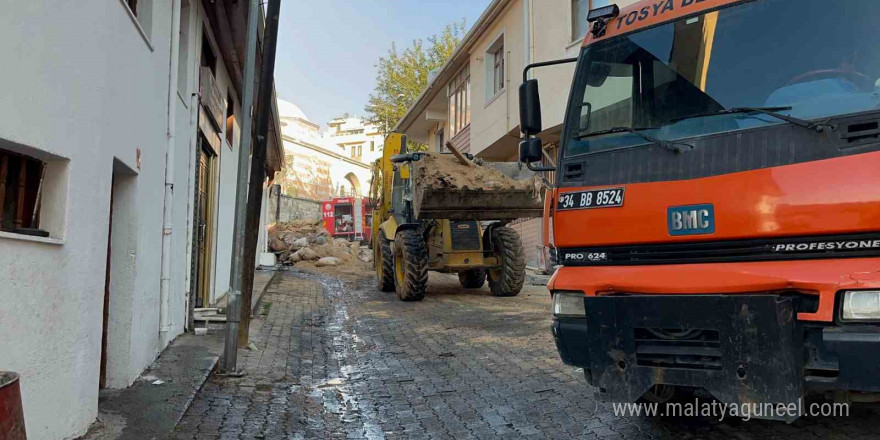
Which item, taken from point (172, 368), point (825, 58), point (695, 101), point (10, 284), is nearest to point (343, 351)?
point (172, 368)

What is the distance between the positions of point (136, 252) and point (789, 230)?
4.63 m

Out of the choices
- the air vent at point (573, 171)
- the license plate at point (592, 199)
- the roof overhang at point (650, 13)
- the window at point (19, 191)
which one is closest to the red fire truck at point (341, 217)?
the roof overhang at point (650, 13)

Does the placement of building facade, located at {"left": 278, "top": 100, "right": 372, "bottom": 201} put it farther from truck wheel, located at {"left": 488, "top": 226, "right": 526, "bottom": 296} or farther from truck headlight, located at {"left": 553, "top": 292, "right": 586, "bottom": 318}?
truck headlight, located at {"left": 553, "top": 292, "right": 586, "bottom": 318}

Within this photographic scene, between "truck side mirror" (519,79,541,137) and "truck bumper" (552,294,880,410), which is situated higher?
"truck side mirror" (519,79,541,137)

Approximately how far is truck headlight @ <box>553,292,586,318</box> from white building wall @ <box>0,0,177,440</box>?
282 cm

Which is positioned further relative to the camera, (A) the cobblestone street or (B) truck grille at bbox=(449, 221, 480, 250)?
(B) truck grille at bbox=(449, 221, 480, 250)

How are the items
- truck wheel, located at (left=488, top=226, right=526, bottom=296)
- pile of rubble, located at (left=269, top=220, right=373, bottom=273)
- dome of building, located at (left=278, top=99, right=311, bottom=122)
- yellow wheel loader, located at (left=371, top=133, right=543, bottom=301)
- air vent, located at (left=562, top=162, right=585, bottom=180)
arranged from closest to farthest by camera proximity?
1. air vent, located at (left=562, top=162, right=585, bottom=180)
2. yellow wheel loader, located at (left=371, top=133, right=543, bottom=301)
3. truck wheel, located at (left=488, top=226, right=526, bottom=296)
4. pile of rubble, located at (left=269, top=220, right=373, bottom=273)
5. dome of building, located at (left=278, top=99, right=311, bottom=122)

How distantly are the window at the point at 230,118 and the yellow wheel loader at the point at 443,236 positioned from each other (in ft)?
10.3

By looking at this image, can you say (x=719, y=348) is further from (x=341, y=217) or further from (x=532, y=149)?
(x=341, y=217)

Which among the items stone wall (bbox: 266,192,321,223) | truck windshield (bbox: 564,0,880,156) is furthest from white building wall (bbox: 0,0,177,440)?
stone wall (bbox: 266,192,321,223)

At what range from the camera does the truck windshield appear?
3041 millimetres

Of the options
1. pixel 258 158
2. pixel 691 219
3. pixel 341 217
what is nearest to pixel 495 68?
pixel 258 158

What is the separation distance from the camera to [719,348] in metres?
3.07

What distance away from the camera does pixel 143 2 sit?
5508mm
